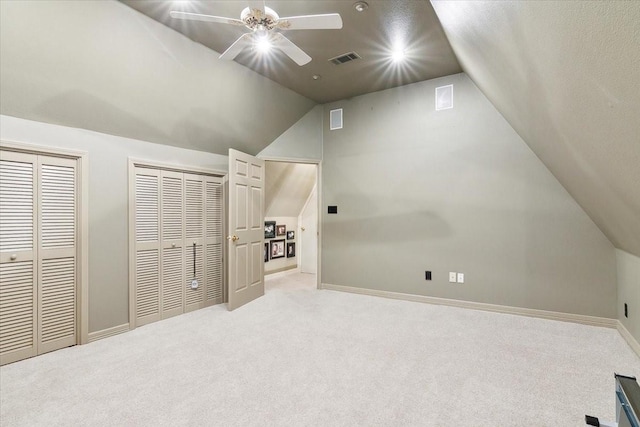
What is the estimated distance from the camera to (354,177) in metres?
4.98

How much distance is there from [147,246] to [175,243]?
344mm

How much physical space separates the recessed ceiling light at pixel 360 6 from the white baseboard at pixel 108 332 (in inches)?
152

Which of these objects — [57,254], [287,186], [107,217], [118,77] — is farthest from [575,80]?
[287,186]

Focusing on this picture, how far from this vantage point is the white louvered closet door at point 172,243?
12.4 ft

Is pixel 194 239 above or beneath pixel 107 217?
beneath

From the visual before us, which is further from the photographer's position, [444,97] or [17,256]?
[444,97]

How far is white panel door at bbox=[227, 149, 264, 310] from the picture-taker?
13.4ft

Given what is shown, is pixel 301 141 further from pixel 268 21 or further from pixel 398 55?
pixel 268 21

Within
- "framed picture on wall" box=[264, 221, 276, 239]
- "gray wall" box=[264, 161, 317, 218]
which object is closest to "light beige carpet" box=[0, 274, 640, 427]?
"framed picture on wall" box=[264, 221, 276, 239]

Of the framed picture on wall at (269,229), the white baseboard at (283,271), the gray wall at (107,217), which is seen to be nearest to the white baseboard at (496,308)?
the white baseboard at (283,271)

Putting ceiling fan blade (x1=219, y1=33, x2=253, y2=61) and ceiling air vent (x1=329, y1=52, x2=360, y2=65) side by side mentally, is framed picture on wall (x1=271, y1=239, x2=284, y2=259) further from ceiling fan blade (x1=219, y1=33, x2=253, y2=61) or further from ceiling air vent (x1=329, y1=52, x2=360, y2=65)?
ceiling fan blade (x1=219, y1=33, x2=253, y2=61)

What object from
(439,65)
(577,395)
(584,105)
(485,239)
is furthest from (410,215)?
(584,105)

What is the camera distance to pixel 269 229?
608 cm

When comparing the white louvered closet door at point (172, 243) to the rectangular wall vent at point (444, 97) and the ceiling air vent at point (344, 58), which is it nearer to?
the ceiling air vent at point (344, 58)
